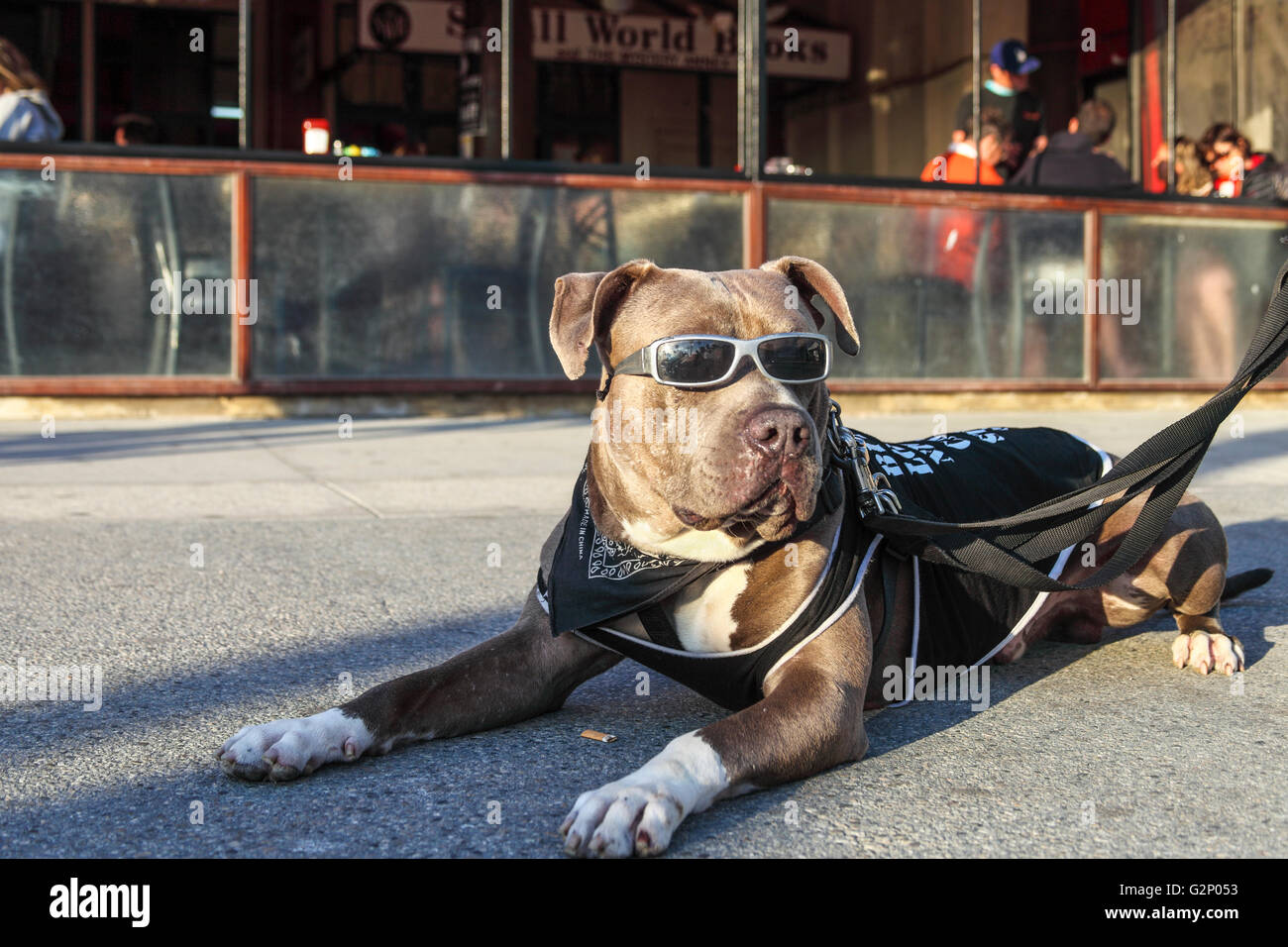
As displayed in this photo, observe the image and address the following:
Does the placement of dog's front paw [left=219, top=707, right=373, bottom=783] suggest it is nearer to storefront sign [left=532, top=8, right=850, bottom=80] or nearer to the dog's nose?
the dog's nose

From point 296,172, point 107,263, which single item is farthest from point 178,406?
point 296,172

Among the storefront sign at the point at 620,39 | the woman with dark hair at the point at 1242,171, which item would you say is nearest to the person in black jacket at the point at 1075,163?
the woman with dark hair at the point at 1242,171

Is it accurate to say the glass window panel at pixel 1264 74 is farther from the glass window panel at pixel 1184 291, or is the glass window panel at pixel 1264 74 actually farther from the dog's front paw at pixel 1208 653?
the dog's front paw at pixel 1208 653

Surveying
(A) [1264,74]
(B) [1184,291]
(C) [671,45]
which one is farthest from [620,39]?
(B) [1184,291]

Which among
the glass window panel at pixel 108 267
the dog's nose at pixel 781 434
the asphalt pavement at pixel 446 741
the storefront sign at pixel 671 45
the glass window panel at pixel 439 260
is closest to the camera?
the asphalt pavement at pixel 446 741

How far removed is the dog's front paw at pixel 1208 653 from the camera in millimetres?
3580

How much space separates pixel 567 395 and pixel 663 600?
26.8 ft

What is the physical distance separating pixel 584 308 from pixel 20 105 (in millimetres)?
8296

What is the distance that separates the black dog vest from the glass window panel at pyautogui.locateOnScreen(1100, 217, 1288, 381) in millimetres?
8867

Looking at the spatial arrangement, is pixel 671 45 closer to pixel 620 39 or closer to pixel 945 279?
pixel 620 39

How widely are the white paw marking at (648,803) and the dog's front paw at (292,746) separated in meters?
0.63
